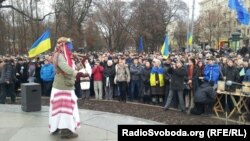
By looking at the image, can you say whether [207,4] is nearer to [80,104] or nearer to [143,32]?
[143,32]

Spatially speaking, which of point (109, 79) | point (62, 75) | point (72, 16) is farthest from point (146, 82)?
point (72, 16)

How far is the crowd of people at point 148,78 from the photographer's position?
39.7 feet

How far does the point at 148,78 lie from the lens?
14.0 m

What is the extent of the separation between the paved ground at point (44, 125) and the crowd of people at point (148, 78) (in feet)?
4.61

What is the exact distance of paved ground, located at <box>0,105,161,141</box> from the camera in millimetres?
8406

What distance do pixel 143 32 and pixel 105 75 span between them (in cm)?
3551

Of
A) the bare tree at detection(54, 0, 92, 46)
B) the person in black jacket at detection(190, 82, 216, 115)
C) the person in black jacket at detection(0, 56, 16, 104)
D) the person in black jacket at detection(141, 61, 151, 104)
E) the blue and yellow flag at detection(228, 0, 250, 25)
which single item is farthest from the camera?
the bare tree at detection(54, 0, 92, 46)

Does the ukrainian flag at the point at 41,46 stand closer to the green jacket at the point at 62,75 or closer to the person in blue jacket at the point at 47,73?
the person in blue jacket at the point at 47,73

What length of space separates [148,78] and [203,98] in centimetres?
306

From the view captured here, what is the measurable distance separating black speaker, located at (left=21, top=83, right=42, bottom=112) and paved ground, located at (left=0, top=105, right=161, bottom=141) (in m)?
0.25

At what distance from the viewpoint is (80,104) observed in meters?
13.5

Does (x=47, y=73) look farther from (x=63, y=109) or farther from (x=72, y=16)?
(x=72, y=16)

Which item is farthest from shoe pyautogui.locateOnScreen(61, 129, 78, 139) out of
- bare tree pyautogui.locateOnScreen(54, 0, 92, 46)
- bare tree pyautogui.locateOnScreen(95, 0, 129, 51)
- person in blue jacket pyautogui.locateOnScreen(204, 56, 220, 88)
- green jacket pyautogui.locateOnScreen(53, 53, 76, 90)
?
bare tree pyautogui.locateOnScreen(95, 0, 129, 51)

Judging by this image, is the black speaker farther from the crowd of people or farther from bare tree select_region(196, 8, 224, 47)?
bare tree select_region(196, 8, 224, 47)
